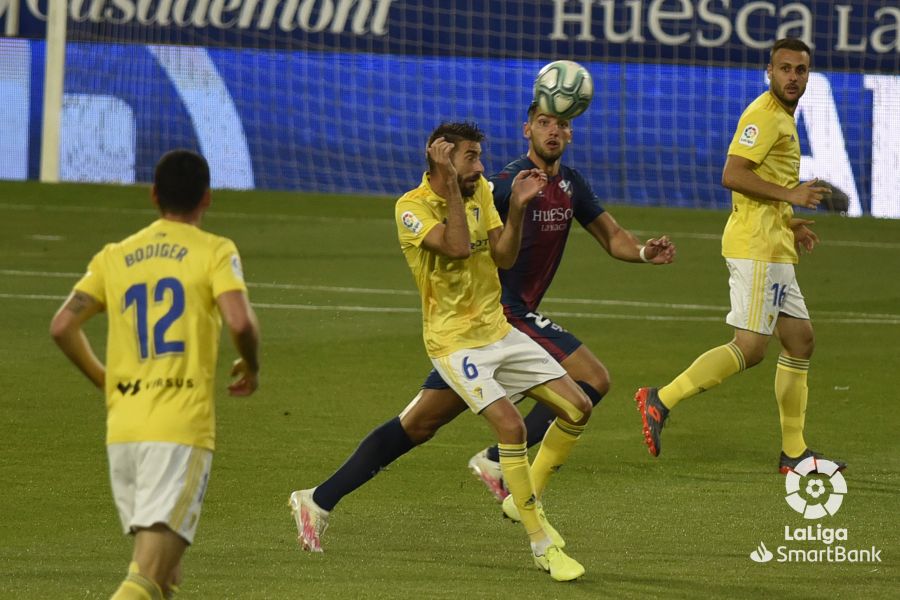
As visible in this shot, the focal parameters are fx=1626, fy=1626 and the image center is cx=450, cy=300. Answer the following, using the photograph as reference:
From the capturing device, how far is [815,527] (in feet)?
23.1

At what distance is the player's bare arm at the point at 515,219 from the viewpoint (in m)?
6.35

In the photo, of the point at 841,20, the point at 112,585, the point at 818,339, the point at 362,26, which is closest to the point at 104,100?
the point at 362,26

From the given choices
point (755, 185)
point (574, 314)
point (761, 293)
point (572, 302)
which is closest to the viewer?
point (755, 185)

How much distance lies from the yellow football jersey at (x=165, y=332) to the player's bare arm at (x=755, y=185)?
13.4 ft

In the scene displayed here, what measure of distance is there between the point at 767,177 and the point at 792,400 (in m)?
1.16

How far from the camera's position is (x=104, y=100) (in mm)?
23484

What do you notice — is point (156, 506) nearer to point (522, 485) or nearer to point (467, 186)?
point (522, 485)

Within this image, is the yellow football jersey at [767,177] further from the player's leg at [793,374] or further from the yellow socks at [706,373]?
the yellow socks at [706,373]

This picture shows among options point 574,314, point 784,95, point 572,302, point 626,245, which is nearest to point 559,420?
point 626,245

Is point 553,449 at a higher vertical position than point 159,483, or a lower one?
lower

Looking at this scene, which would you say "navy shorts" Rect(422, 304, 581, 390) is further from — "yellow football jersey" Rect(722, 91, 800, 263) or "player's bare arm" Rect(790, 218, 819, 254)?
"player's bare arm" Rect(790, 218, 819, 254)

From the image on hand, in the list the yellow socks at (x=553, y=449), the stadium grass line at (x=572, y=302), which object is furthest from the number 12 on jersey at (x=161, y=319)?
the stadium grass line at (x=572, y=302)

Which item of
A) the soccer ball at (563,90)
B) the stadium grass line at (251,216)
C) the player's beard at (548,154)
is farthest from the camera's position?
the stadium grass line at (251,216)

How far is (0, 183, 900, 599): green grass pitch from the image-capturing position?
6.23 m
